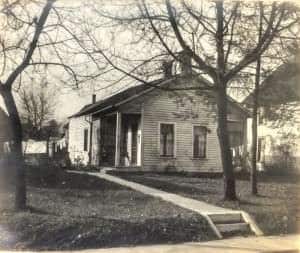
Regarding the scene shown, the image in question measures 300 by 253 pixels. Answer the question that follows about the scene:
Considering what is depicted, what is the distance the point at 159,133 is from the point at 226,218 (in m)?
14.8

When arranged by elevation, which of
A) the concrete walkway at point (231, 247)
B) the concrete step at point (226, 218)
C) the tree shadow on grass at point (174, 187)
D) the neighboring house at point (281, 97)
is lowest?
the concrete walkway at point (231, 247)

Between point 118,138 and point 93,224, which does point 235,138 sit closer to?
point 118,138

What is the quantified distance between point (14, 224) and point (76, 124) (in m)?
28.3

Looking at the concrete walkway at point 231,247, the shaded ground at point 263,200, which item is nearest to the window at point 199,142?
the shaded ground at point 263,200

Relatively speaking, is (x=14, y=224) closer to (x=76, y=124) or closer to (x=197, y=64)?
(x=197, y=64)

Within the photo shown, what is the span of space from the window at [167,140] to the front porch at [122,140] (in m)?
1.11

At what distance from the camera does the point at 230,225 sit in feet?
37.0

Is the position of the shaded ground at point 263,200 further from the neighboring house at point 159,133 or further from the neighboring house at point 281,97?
the neighboring house at point 159,133

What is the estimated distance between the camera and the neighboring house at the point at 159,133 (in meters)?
25.7

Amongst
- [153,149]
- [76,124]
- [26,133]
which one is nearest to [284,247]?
[153,149]

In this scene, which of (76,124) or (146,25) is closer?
(146,25)

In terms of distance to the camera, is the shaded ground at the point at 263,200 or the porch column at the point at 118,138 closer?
the shaded ground at the point at 263,200

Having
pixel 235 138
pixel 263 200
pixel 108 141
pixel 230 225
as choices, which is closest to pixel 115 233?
pixel 230 225

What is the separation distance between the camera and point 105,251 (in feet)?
30.1
